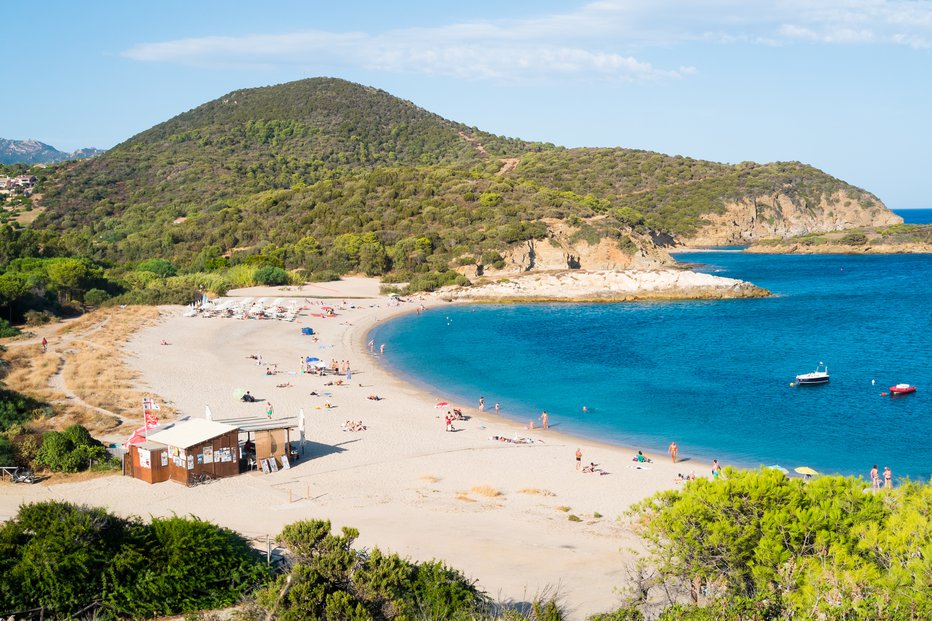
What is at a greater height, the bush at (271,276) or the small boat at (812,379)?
the bush at (271,276)

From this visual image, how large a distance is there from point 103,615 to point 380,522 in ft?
22.9

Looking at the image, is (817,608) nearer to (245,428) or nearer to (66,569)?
(66,569)

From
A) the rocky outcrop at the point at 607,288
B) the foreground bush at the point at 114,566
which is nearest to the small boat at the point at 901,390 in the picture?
the foreground bush at the point at 114,566

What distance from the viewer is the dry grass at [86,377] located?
26469 millimetres

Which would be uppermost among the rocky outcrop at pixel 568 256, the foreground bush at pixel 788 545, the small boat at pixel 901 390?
the rocky outcrop at pixel 568 256

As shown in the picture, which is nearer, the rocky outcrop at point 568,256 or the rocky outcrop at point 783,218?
the rocky outcrop at point 568,256

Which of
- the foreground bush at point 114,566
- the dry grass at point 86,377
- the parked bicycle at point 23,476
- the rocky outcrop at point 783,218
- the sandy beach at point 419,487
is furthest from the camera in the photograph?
the rocky outcrop at point 783,218

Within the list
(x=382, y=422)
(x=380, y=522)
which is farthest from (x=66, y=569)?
(x=382, y=422)

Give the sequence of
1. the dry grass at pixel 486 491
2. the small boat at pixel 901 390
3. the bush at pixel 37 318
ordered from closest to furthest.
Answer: the dry grass at pixel 486 491 → the small boat at pixel 901 390 → the bush at pixel 37 318

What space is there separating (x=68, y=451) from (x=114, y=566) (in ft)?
34.1

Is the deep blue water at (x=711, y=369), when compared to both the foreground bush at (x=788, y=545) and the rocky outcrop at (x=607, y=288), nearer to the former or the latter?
the rocky outcrop at (x=607, y=288)

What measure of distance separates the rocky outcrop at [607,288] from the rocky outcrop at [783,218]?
5767 centimetres

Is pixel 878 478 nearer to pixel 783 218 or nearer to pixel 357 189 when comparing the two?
pixel 357 189

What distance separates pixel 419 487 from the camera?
21328 millimetres
